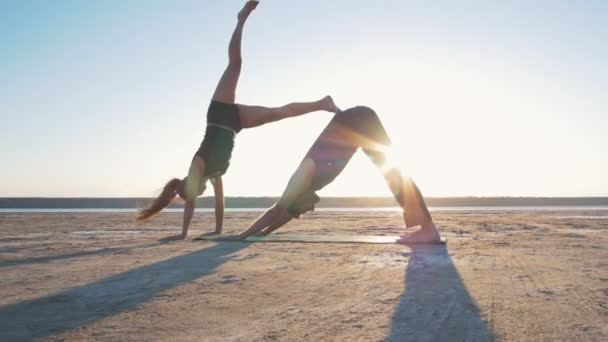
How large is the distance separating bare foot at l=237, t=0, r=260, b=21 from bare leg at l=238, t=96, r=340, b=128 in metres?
1.13

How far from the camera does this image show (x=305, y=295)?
304 centimetres

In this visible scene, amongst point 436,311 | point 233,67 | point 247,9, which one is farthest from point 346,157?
point 436,311

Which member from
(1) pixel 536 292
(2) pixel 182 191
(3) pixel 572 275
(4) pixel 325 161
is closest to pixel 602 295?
(1) pixel 536 292

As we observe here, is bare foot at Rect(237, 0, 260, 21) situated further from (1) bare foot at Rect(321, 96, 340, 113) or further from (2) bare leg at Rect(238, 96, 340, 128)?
(1) bare foot at Rect(321, 96, 340, 113)

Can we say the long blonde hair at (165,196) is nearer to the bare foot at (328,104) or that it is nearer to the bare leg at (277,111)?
the bare leg at (277,111)

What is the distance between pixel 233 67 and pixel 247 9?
2.47 ft

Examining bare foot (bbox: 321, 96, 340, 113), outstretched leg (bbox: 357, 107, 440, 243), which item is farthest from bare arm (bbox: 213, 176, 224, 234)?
outstretched leg (bbox: 357, 107, 440, 243)

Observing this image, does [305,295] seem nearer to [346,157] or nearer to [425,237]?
[346,157]

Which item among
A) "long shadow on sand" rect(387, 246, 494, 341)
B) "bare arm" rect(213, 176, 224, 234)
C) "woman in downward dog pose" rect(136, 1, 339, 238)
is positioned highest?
"woman in downward dog pose" rect(136, 1, 339, 238)

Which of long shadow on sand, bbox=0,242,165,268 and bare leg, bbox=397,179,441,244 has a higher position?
bare leg, bbox=397,179,441,244

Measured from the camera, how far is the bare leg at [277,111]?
19.8ft

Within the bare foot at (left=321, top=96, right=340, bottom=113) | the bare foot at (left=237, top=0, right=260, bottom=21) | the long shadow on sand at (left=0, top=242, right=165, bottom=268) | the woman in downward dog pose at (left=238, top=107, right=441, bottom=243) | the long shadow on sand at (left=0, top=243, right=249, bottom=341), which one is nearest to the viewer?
the long shadow on sand at (left=0, top=243, right=249, bottom=341)

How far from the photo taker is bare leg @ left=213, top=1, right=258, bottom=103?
6465 mm

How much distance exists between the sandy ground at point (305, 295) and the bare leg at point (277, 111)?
1834 millimetres
